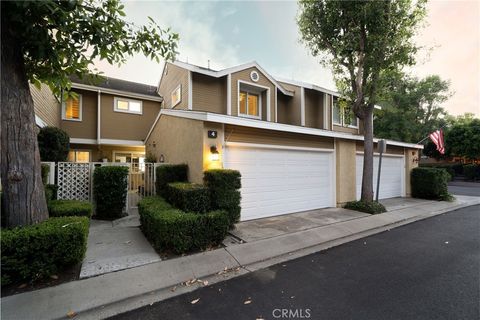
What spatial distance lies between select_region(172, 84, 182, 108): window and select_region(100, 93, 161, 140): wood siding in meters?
2.66

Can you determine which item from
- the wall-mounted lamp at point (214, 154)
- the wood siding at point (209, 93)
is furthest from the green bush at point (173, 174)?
the wood siding at point (209, 93)

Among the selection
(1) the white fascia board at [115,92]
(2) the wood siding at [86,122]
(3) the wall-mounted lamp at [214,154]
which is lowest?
(3) the wall-mounted lamp at [214,154]

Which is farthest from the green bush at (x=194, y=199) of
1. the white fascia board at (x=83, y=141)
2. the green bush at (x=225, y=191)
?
the white fascia board at (x=83, y=141)

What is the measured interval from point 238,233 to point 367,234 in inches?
136

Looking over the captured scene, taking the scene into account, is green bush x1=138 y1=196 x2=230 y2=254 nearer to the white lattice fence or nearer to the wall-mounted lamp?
the wall-mounted lamp

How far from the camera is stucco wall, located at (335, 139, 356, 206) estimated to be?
28.6 feet

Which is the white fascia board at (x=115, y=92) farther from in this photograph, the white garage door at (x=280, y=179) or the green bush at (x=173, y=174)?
the white garage door at (x=280, y=179)

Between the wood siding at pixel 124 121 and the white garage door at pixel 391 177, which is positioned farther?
the wood siding at pixel 124 121

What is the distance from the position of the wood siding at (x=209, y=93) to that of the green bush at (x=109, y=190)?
4292mm

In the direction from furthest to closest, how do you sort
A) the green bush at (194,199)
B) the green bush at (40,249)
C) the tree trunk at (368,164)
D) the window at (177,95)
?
the window at (177,95)
the tree trunk at (368,164)
the green bush at (194,199)
the green bush at (40,249)

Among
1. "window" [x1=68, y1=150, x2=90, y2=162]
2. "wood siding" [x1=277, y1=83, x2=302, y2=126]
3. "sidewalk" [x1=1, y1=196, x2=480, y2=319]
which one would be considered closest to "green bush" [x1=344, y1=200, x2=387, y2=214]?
"sidewalk" [x1=1, y1=196, x2=480, y2=319]

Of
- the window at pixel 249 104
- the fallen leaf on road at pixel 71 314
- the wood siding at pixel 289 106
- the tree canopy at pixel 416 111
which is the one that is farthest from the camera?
the tree canopy at pixel 416 111

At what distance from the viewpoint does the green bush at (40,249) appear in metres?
2.96

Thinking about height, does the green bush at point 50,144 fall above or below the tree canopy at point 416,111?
below
